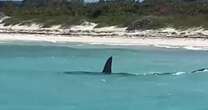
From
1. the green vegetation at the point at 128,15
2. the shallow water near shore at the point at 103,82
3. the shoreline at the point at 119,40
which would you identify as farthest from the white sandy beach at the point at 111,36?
the shallow water near shore at the point at 103,82

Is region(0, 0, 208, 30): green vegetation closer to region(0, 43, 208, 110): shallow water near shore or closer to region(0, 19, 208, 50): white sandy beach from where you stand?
region(0, 19, 208, 50): white sandy beach

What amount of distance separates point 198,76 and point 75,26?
834 inches

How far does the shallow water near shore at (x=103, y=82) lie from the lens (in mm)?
13805

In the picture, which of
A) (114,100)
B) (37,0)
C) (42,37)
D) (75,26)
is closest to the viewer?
(114,100)

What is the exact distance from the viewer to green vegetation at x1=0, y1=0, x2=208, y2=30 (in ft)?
118

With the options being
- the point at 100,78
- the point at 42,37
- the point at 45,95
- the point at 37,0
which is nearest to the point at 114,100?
the point at 45,95

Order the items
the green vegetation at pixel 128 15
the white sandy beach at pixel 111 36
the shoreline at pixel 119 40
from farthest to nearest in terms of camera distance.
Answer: the green vegetation at pixel 128 15
the white sandy beach at pixel 111 36
the shoreline at pixel 119 40

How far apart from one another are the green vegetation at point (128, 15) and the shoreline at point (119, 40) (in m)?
2.81

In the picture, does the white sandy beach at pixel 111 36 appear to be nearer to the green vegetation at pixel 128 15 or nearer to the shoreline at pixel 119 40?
the shoreline at pixel 119 40

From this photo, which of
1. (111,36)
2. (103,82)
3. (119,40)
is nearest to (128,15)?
A: (111,36)

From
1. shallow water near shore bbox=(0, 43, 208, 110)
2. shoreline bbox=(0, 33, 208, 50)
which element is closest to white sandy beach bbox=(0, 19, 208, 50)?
shoreline bbox=(0, 33, 208, 50)

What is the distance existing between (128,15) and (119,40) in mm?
9473

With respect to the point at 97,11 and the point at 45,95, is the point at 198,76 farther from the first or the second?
the point at 97,11

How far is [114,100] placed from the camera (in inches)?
558
